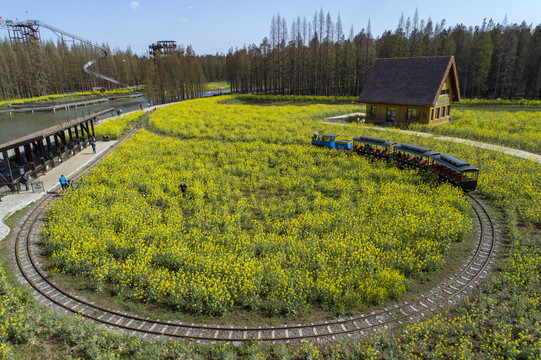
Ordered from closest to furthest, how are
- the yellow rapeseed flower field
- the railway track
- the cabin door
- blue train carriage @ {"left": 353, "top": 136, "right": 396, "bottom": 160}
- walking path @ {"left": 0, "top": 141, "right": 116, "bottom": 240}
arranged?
the railway track
the yellow rapeseed flower field
walking path @ {"left": 0, "top": 141, "right": 116, "bottom": 240}
blue train carriage @ {"left": 353, "top": 136, "right": 396, "bottom": 160}
the cabin door

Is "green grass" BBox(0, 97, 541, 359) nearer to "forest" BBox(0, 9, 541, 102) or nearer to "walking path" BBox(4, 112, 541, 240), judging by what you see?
"walking path" BBox(4, 112, 541, 240)

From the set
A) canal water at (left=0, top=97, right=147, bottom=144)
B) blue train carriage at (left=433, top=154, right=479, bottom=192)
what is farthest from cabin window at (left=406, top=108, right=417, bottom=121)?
canal water at (left=0, top=97, right=147, bottom=144)

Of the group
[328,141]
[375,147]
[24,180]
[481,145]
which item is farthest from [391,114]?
[24,180]

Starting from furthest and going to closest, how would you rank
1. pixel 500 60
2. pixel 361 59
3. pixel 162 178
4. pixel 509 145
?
pixel 361 59 < pixel 500 60 < pixel 509 145 < pixel 162 178

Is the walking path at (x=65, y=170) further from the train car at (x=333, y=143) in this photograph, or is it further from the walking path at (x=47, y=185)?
the train car at (x=333, y=143)

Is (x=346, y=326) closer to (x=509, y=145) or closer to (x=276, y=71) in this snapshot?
(x=509, y=145)

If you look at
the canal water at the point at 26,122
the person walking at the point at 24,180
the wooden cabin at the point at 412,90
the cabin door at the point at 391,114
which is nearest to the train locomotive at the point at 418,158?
the wooden cabin at the point at 412,90

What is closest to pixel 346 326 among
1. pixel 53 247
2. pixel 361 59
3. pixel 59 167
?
pixel 53 247
